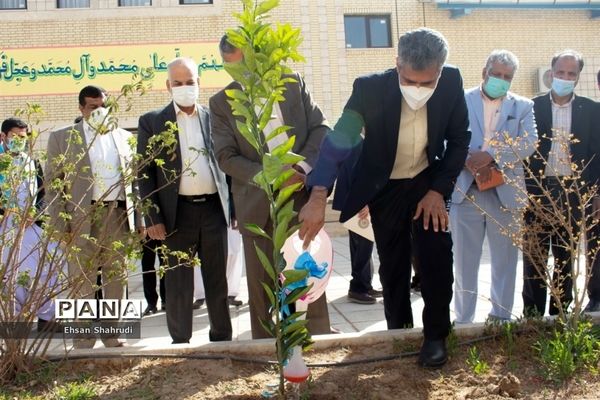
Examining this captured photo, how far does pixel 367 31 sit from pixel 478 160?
15.0 m

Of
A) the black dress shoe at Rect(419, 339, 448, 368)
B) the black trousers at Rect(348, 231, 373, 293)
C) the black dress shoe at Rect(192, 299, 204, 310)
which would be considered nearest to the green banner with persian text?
the black dress shoe at Rect(192, 299, 204, 310)

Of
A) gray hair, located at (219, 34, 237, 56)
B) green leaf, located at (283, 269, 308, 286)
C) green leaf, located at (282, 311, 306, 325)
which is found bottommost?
green leaf, located at (282, 311, 306, 325)

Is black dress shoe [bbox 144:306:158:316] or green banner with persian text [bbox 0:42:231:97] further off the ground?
green banner with persian text [bbox 0:42:231:97]

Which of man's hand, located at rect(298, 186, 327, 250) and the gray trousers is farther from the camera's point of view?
the gray trousers

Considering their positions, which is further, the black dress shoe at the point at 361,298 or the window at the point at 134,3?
the window at the point at 134,3

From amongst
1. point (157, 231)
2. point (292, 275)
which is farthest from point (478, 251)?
point (292, 275)

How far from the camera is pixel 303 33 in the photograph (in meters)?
17.3

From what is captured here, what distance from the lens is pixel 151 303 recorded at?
5.60 metres

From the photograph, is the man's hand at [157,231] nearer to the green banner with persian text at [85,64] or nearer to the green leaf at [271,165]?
the green leaf at [271,165]

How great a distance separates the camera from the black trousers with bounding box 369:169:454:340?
9.04 feet

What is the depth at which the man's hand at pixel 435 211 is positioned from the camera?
276 cm

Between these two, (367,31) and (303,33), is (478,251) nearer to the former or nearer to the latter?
(303,33)

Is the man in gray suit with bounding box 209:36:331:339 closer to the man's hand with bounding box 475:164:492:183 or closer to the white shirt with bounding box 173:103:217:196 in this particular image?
the white shirt with bounding box 173:103:217:196

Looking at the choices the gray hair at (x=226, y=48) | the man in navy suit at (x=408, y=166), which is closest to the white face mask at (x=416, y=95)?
the man in navy suit at (x=408, y=166)
